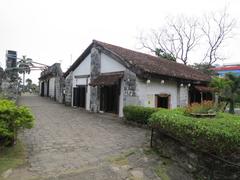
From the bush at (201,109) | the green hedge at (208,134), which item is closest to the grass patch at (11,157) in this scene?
the green hedge at (208,134)

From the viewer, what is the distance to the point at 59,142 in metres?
6.87

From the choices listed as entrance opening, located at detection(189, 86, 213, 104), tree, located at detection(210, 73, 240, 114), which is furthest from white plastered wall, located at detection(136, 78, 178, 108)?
tree, located at detection(210, 73, 240, 114)

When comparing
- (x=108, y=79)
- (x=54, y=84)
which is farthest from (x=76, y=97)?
(x=54, y=84)

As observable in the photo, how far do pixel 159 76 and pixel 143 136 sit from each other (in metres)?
5.38

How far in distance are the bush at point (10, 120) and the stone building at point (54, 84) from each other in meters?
16.4

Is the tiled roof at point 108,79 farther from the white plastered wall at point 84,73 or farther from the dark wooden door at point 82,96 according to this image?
the dark wooden door at point 82,96

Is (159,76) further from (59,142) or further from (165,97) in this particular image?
(59,142)

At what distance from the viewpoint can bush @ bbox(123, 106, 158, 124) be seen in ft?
31.9

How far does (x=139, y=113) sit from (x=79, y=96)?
29.7 ft

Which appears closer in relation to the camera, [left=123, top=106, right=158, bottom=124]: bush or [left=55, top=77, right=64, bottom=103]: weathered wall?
[left=123, top=106, right=158, bottom=124]: bush

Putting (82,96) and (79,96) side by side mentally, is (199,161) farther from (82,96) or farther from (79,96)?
(79,96)

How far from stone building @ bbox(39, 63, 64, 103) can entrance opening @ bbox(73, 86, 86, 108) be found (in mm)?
3925

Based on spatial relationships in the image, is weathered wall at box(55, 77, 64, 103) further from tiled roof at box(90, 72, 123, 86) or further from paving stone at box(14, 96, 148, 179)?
paving stone at box(14, 96, 148, 179)

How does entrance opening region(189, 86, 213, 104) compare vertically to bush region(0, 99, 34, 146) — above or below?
above
